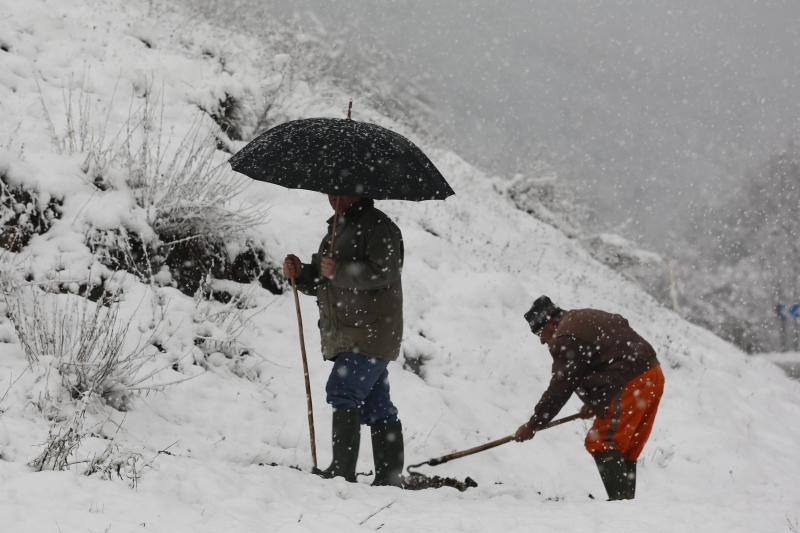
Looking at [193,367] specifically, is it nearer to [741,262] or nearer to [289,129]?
[289,129]

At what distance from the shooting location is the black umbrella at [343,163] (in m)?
2.96

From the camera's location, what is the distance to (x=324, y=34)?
2284cm

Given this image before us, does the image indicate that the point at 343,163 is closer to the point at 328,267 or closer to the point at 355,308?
the point at 328,267

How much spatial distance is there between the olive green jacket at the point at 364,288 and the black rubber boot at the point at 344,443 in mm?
362

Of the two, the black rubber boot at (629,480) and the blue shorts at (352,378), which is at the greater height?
the blue shorts at (352,378)

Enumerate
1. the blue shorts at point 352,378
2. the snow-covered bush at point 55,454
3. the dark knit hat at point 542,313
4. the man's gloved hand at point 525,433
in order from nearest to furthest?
the snow-covered bush at point 55,454, the blue shorts at point 352,378, the man's gloved hand at point 525,433, the dark knit hat at point 542,313

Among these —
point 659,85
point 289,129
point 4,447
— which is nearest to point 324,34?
point 289,129

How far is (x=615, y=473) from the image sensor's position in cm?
357

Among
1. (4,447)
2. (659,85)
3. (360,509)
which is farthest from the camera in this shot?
(659,85)

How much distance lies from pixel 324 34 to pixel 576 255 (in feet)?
48.8

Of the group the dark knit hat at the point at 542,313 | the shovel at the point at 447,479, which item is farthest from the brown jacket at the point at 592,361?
the shovel at the point at 447,479

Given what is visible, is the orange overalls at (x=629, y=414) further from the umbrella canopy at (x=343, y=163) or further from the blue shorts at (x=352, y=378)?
the umbrella canopy at (x=343, y=163)

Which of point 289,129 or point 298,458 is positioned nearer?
point 289,129

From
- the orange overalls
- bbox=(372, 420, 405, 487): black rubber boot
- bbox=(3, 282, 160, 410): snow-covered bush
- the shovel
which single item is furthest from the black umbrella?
the orange overalls
